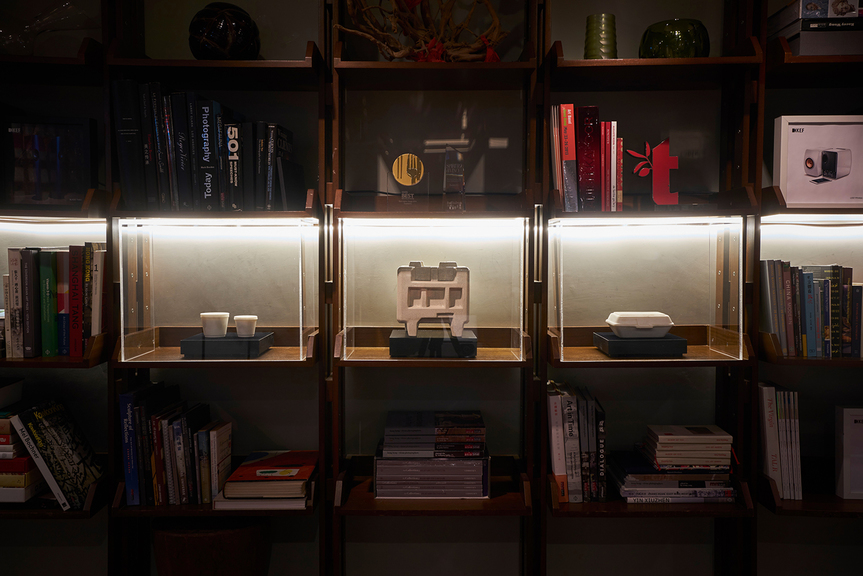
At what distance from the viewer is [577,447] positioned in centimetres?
159

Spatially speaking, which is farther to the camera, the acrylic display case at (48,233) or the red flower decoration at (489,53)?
the acrylic display case at (48,233)

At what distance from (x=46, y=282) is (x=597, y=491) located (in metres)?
1.79

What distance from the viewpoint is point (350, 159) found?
5.89 feet

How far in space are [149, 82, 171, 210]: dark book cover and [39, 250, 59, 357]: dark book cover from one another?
0.38 m

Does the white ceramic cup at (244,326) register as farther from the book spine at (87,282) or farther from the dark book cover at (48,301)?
the dark book cover at (48,301)

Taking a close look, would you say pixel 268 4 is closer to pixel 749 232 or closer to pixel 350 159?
pixel 350 159

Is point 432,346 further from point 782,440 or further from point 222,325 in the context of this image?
point 782,440

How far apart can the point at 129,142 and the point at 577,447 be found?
64.2 inches

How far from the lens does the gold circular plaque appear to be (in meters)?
1.63

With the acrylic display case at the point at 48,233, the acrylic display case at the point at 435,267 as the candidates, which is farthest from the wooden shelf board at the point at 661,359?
the acrylic display case at the point at 48,233

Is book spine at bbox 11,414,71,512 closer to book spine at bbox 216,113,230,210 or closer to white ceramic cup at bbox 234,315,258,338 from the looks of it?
white ceramic cup at bbox 234,315,258,338

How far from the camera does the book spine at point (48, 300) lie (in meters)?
1.53

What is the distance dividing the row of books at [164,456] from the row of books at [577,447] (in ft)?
3.48

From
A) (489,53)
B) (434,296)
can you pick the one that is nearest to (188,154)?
(434,296)
